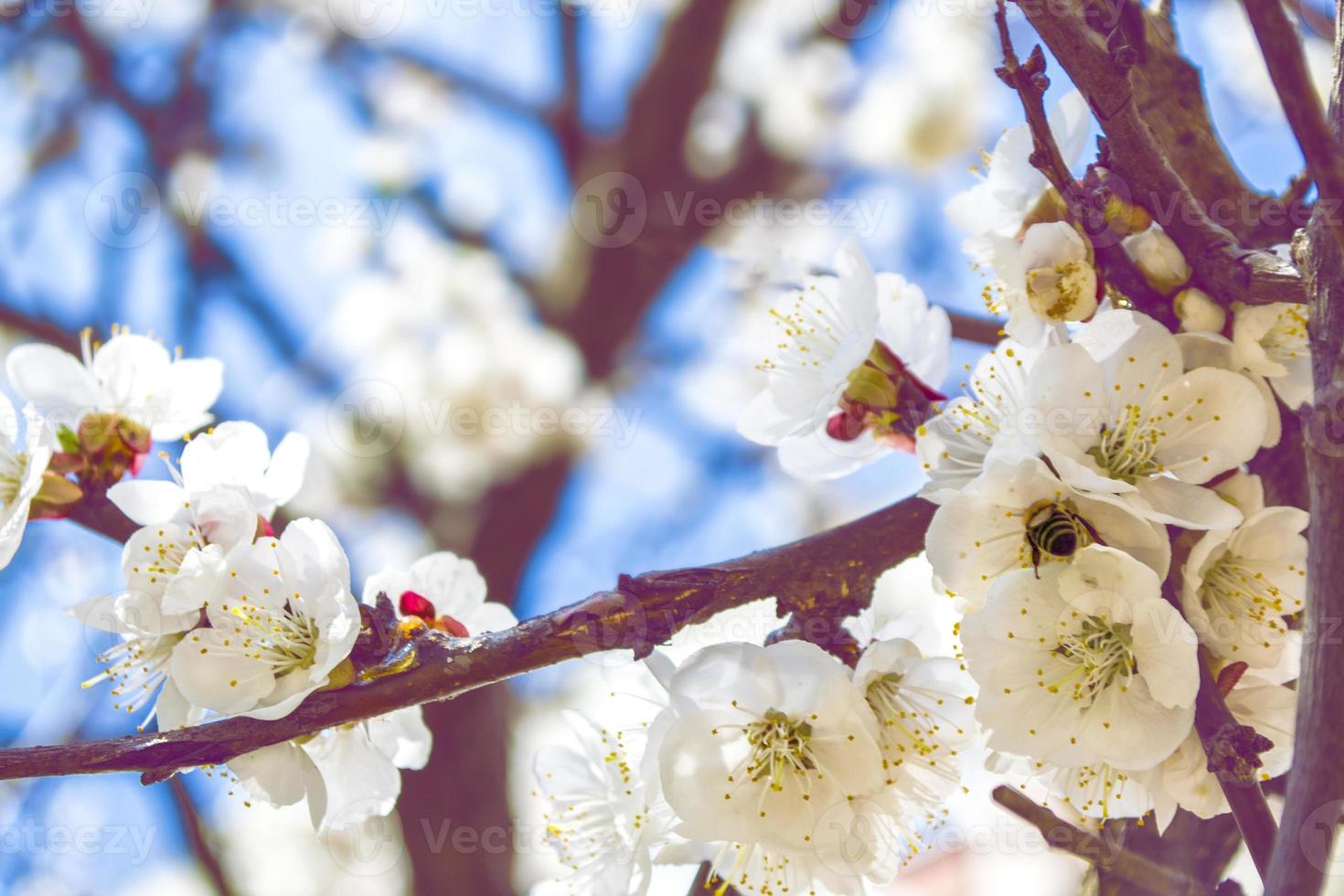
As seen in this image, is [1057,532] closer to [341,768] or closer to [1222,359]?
[1222,359]

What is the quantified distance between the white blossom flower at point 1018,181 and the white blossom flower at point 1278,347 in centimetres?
18

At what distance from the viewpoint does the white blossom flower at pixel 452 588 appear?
3.34 ft

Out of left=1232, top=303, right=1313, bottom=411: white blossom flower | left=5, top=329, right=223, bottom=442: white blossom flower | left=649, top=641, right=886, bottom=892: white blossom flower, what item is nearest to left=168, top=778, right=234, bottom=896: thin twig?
left=5, top=329, right=223, bottom=442: white blossom flower

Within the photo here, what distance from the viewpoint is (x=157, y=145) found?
2.66 m

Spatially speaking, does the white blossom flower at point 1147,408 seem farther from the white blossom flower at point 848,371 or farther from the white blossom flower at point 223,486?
the white blossom flower at point 223,486

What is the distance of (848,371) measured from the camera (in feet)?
2.86

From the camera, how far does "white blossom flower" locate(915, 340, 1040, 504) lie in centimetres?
75

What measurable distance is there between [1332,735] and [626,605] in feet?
1.32

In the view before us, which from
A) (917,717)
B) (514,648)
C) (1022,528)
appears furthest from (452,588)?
(1022,528)

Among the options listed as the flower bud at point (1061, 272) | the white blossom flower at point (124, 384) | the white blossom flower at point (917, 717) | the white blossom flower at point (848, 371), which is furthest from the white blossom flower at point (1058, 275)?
the white blossom flower at point (124, 384)

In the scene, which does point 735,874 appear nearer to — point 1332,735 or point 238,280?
point 1332,735

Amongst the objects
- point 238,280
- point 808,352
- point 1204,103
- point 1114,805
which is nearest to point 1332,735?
point 1114,805

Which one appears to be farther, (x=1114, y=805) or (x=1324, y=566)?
(x=1114, y=805)

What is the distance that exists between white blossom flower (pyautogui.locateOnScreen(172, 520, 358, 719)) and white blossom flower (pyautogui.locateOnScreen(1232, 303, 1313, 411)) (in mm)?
646
